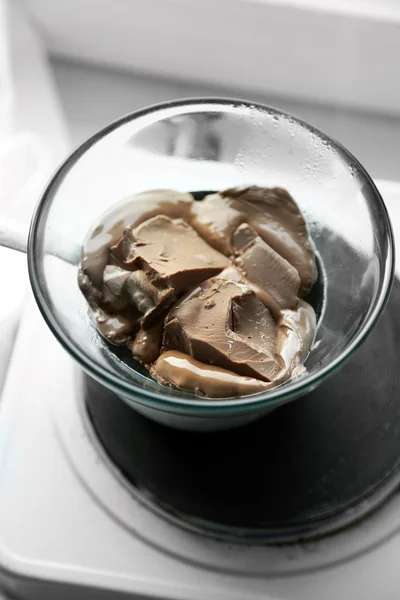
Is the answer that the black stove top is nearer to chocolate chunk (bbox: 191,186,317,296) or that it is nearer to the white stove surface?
the white stove surface

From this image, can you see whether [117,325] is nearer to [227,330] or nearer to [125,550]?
[227,330]

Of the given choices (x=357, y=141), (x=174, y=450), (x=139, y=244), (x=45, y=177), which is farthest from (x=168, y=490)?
(x=357, y=141)

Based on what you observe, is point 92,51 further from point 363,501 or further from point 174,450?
point 363,501

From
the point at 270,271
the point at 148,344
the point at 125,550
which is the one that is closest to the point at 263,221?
the point at 270,271

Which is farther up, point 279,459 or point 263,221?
point 263,221

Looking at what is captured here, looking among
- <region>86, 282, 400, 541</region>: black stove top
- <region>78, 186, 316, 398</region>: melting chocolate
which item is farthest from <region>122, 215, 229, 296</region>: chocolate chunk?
<region>86, 282, 400, 541</region>: black stove top

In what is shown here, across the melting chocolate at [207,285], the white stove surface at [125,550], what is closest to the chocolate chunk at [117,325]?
the melting chocolate at [207,285]

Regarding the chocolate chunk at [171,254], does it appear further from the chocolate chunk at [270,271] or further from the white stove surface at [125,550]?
the white stove surface at [125,550]
